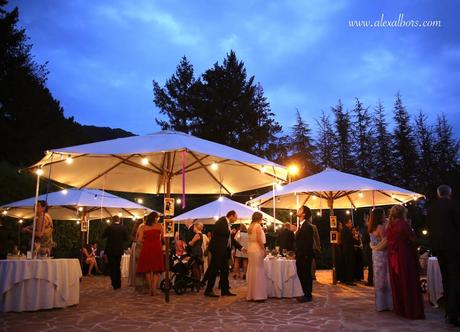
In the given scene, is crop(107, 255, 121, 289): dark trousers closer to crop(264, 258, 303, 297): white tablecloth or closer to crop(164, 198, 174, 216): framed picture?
crop(164, 198, 174, 216): framed picture

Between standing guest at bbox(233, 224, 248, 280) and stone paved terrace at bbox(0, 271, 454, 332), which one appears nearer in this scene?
stone paved terrace at bbox(0, 271, 454, 332)

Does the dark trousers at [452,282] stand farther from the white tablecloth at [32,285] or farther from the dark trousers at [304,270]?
the white tablecloth at [32,285]

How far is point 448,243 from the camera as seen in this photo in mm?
5613

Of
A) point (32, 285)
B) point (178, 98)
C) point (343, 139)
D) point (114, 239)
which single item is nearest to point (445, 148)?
point (343, 139)

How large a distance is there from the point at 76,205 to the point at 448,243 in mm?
11699

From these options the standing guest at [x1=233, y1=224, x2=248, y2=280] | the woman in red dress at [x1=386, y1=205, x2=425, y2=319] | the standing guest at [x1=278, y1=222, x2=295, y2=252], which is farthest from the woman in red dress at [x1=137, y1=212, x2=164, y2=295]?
the standing guest at [x1=233, y1=224, x2=248, y2=280]

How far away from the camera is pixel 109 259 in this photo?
10547 millimetres

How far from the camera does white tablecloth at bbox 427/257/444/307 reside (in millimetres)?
7125

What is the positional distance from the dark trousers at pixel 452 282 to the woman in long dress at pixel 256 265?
11.6 feet

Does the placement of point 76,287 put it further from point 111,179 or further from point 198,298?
point 111,179

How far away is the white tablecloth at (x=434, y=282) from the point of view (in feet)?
23.4

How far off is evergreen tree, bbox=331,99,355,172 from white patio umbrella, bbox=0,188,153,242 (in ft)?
69.7

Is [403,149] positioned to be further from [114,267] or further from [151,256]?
[151,256]

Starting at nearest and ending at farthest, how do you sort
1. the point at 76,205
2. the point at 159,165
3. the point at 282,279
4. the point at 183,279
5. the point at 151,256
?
the point at 282,279 < the point at 151,256 < the point at 183,279 < the point at 159,165 < the point at 76,205
